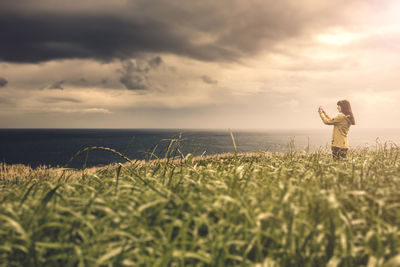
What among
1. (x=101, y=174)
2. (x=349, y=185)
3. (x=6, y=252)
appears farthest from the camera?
(x=101, y=174)

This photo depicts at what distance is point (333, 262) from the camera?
7.95 feet

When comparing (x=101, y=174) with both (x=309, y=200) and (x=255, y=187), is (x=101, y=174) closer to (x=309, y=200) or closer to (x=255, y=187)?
(x=255, y=187)

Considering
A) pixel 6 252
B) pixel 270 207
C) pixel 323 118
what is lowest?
pixel 6 252

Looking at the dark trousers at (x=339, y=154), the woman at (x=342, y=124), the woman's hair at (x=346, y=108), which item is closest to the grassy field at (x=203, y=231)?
the dark trousers at (x=339, y=154)

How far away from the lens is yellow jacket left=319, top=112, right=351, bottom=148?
13.7 metres

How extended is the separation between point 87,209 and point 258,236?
1.99m

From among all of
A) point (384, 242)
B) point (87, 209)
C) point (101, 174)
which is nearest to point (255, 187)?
point (384, 242)

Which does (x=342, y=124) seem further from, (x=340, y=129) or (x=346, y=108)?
(x=346, y=108)

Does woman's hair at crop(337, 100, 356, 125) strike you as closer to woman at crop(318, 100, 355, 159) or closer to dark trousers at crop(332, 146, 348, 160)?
woman at crop(318, 100, 355, 159)

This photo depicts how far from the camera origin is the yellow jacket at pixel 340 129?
45.0 feet

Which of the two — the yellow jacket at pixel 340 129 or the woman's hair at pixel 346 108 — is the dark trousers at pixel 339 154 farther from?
the woman's hair at pixel 346 108

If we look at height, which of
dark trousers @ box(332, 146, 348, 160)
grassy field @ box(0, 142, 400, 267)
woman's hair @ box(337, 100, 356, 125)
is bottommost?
grassy field @ box(0, 142, 400, 267)

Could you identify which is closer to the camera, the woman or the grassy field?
the grassy field

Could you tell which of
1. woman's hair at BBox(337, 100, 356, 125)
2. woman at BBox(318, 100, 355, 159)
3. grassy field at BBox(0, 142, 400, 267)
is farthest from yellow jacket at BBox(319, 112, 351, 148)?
grassy field at BBox(0, 142, 400, 267)
